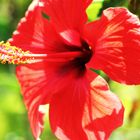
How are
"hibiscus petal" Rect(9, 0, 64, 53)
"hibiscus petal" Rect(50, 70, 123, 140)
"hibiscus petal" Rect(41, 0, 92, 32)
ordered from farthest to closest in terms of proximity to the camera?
"hibiscus petal" Rect(9, 0, 64, 53) < "hibiscus petal" Rect(41, 0, 92, 32) < "hibiscus petal" Rect(50, 70, 123, 140)

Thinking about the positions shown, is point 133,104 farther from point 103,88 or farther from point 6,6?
point 6,6

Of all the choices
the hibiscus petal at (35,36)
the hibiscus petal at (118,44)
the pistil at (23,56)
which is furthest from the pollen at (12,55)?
the hibiscus petal at (118,44)

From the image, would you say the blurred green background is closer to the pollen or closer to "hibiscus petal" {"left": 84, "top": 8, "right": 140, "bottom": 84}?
"hibiscus petal" {"left": 84, "top": 8, "right": 140, "bottom": 84}

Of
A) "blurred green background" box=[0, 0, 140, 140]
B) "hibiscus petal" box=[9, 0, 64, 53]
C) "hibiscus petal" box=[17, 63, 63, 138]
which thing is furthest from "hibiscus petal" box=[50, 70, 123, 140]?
"blurred green background" box=[0, 0, 140, 140]

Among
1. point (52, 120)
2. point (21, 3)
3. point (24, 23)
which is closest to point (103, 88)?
point (52, 120)

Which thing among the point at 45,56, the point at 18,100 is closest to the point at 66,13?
the point at 45,56

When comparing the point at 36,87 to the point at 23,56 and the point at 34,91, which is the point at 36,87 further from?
the point at 23,56
